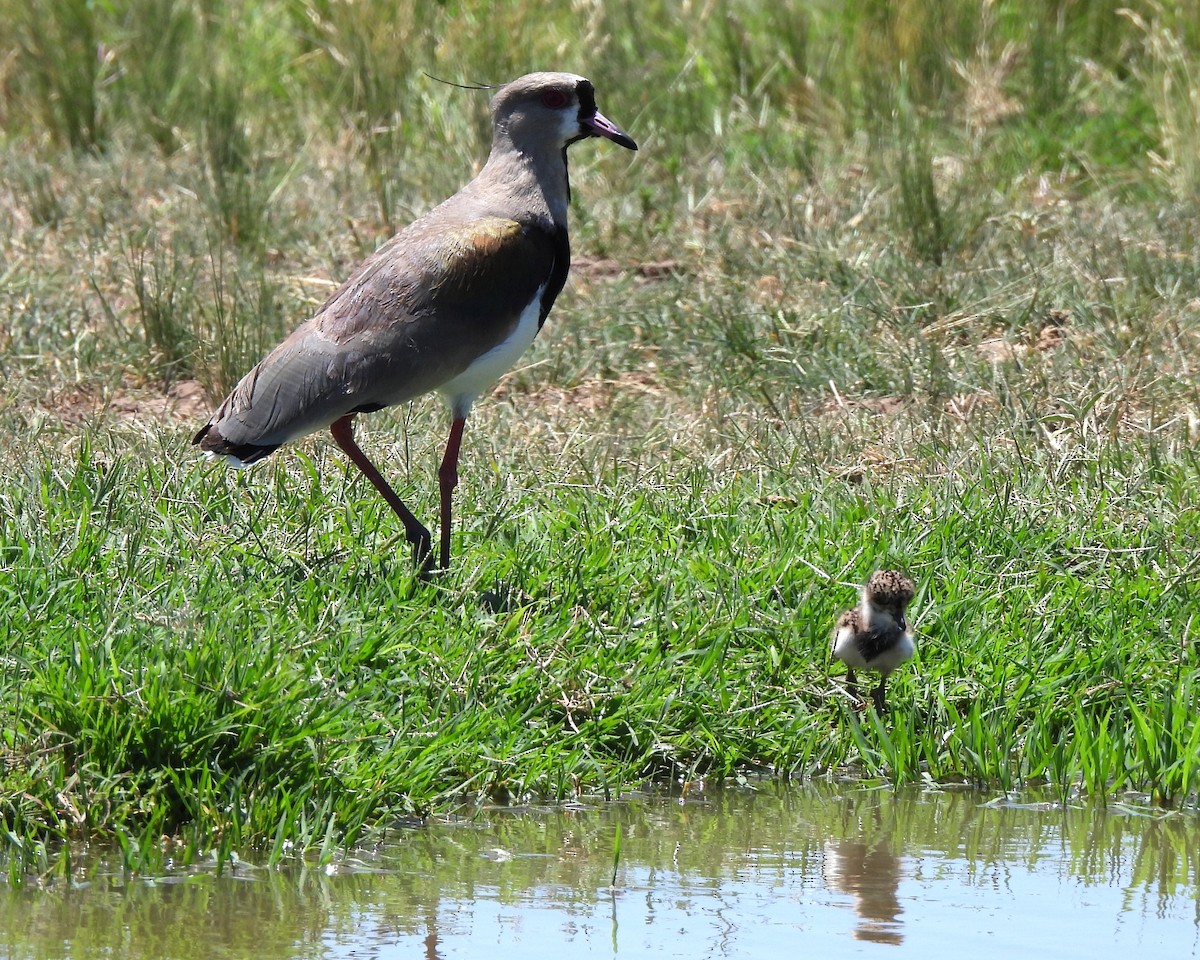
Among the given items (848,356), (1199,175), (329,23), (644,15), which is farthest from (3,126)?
(1199,175)

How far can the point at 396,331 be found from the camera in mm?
5324

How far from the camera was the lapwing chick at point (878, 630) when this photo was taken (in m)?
4.67

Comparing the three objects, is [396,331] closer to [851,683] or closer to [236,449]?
[236,449]

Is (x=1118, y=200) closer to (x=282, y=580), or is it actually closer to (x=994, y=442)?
(x=994, y=442)

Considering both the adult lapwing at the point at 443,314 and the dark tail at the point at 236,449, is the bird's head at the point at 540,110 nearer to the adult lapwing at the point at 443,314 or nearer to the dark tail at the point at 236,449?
the adult lapwing at the point at 443,314

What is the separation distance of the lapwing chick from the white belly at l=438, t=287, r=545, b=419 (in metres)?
1.39

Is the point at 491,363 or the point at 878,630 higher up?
the point at 491,363

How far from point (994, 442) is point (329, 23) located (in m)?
5.23

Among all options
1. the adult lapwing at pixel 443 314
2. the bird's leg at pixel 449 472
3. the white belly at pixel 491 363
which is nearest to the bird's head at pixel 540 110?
the adult lapwing at pixel 443 314

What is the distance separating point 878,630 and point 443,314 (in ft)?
5.27

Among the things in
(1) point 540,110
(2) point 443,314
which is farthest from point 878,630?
(1) point 540,110

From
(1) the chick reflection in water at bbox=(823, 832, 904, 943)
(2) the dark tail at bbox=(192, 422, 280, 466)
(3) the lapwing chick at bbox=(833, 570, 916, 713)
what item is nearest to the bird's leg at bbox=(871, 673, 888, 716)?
(3) the lapwing chick at bbox=(833, 570, 916, 713)

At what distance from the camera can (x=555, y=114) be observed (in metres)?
5.79

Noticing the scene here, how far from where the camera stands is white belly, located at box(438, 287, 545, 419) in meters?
5.50
